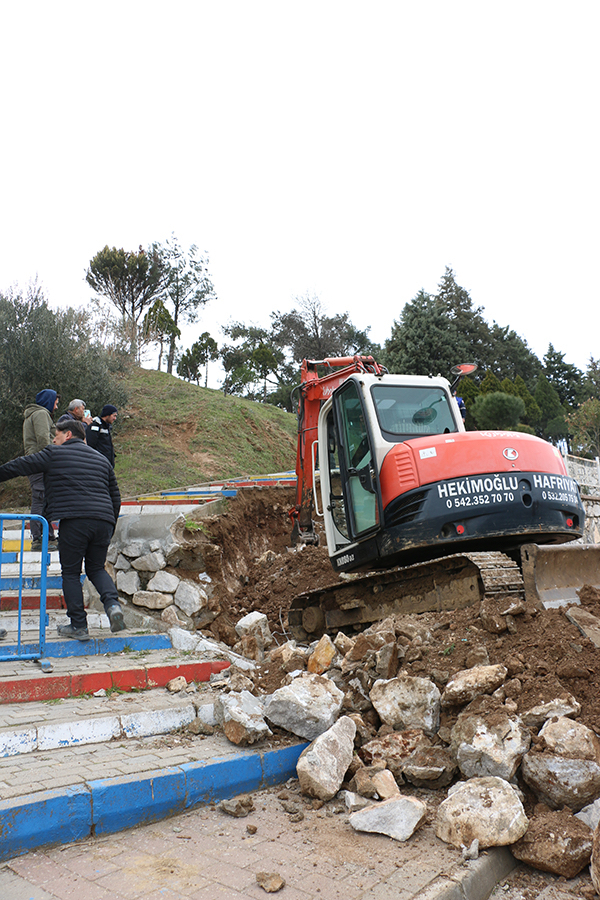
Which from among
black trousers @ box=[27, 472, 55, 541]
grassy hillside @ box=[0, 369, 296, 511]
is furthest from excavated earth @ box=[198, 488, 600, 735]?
grassy hillside @ box=[0, 369, 296, 511]

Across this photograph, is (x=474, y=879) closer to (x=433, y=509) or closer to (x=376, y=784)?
(x=376, y=784)

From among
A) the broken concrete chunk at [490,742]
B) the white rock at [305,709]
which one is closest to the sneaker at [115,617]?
the white rock at [305,709]

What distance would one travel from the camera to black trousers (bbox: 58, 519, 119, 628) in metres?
5.56

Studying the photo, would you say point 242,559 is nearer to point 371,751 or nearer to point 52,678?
point 52,678

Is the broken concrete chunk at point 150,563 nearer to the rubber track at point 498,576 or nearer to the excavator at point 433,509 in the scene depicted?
the excavator at point 433,509

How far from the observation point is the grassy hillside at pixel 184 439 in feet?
55.1

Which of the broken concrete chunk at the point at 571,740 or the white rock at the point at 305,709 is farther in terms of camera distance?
the white rock at the point at 305,709

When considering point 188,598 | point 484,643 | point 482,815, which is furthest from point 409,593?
point 482,815

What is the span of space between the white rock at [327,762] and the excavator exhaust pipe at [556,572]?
2.26m

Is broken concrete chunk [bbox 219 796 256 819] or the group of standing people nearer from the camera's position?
broken concrete chunk [bbox 219 796 256 819]

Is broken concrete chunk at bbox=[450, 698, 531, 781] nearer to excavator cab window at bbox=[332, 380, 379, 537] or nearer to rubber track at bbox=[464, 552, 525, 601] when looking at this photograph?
rubber track at bbox=[464, 552, 525, 601]

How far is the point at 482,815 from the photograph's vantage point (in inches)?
120

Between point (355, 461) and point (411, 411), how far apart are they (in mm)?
815

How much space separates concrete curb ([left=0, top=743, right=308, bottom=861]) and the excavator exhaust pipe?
2.60 meters
